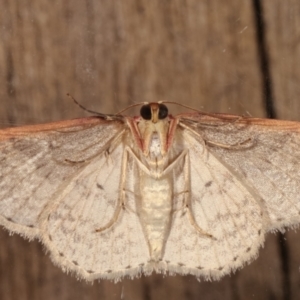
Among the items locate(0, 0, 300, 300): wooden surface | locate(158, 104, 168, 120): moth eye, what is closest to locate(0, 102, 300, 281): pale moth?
locate(158, 104, 168, 120): moth eye

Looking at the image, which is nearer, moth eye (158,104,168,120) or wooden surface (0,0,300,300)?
moth eye (158,104,168,120)

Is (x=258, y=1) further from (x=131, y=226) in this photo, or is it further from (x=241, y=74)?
(x=131, y=226)

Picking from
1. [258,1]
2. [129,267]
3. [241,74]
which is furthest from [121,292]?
[258,1]

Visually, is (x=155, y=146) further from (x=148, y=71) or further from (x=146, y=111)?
(x=148, y=71)

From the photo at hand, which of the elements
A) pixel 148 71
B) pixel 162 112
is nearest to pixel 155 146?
pixel 162 112

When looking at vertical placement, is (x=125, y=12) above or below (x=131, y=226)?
above

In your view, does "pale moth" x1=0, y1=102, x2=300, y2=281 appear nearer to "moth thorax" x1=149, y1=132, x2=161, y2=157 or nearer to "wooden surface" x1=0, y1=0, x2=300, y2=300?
"moth thorax" x1=149, y1=132, x2=161, y2=157

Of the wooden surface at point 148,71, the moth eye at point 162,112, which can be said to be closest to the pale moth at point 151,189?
the moth eye at point 162,112
